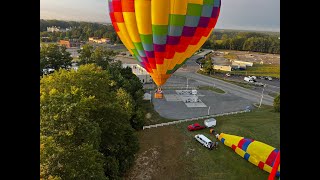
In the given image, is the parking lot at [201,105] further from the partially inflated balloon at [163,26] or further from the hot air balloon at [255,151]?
the partially inflated balloon at [163,26]

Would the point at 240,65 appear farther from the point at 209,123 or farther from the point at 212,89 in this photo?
the point at 209,123

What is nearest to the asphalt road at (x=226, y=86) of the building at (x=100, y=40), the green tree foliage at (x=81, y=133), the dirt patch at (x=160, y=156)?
the dirt patch at (x=160, y=156)

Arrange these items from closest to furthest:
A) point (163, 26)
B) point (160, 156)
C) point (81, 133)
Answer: point (81, 133) → point (163, 26) → point (160, 156)

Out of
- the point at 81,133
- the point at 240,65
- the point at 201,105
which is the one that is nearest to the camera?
the point at 81,133

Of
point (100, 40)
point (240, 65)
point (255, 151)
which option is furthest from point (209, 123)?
point (100, 40)

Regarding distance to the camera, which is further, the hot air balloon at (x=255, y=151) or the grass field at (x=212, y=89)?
the grass field at (x=212, y=89)

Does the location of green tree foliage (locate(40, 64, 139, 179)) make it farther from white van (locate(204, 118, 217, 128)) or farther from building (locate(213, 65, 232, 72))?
building (locate(213, 65, 232, 72))

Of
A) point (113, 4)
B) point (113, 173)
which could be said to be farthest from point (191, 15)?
point (113, 173)
